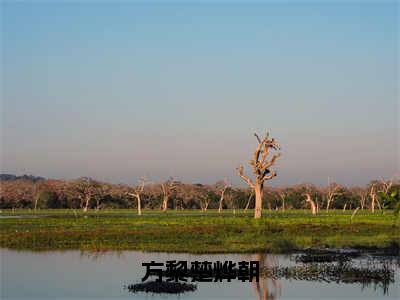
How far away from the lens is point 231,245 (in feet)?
108

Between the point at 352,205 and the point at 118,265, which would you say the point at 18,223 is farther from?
the point at 352,205

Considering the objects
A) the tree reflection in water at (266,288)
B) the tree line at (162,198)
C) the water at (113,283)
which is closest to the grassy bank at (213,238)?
Result: the water at (113,283)

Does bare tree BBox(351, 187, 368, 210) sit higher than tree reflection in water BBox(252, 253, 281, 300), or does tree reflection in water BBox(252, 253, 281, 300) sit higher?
bare tree BBox(351, 187, 368, 210)

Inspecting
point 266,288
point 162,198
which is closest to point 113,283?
point 266,288

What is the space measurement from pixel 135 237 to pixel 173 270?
1555 centimetres

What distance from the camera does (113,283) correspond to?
21.2 metres

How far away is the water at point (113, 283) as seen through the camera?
61.5 ft

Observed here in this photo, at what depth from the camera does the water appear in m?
18.7

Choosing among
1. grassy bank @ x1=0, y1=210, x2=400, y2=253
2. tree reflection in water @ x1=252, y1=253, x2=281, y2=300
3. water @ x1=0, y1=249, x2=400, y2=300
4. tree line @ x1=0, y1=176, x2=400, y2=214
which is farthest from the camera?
tree line @ x1=0, y1=176, x2=400, y2=214

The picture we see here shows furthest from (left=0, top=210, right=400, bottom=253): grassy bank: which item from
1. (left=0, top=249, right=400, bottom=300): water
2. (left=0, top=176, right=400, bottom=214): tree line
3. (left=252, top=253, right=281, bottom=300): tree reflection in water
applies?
(left=0, top=176, right=400, bottom=214): tree line

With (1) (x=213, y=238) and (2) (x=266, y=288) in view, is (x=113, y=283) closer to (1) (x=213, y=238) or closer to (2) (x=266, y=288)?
(2) (x=266, y=288)

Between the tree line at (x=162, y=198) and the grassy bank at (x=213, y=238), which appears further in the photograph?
the tree line at (x=162, y=198)

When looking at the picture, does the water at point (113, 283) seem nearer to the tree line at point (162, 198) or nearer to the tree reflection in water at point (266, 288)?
the tree reflection in water at point (266, 288)

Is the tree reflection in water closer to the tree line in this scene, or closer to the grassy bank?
the grassy bank
